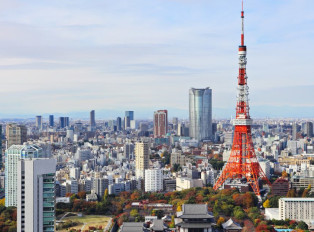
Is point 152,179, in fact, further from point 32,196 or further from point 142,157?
point 32,196

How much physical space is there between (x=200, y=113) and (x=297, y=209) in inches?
1564

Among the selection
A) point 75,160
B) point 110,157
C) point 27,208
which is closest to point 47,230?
point 27,208

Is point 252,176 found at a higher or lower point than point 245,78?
lower

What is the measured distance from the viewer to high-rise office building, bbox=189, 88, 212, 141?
54.2 metres

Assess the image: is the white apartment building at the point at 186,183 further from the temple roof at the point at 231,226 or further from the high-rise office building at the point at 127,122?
the high-rise office building at the point at 127,122

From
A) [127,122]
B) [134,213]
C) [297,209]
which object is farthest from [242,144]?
[127,122]

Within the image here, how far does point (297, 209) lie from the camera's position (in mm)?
15094

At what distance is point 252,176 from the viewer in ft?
63.8

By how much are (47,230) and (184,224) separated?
3.55 meters

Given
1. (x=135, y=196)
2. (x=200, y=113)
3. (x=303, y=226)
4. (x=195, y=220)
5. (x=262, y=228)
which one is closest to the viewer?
(x=195, y=220)

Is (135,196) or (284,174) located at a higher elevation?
(284,174)

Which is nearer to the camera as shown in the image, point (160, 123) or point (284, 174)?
point (284, 174)

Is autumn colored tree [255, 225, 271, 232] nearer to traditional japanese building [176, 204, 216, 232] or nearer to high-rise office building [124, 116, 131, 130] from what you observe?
traditional japanese building [176, 204, 216, 232]

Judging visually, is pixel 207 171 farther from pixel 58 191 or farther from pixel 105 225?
pixel 105 225
